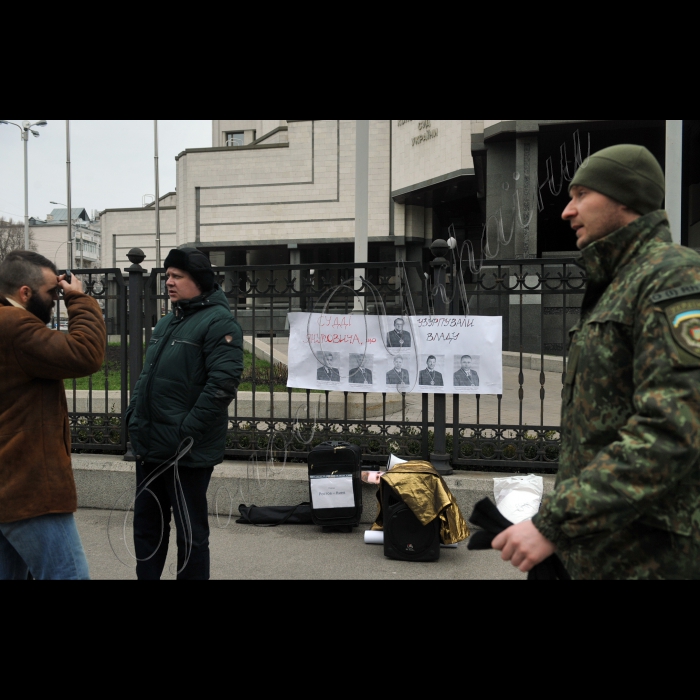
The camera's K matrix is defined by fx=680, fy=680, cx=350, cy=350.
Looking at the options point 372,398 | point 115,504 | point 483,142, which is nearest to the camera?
point 115,504

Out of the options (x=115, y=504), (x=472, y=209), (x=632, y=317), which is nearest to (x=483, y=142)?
(x=472, y=209)

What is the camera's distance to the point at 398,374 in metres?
6.11

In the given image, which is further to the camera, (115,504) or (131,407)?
(115,504)

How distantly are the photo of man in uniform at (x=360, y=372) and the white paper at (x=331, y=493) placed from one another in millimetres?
942

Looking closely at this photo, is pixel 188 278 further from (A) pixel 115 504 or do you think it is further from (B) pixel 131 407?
(A) pixel 115 504

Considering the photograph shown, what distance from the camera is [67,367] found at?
9.74 feet

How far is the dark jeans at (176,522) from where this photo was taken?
3.85m

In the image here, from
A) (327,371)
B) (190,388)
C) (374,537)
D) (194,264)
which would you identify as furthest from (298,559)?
(194,264)

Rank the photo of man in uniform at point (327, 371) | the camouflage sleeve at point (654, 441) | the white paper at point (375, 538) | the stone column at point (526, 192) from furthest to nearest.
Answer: the stone column at point (526, 192) → the photo of man in uniform at point (327, 371) → the white paper at point (375, 538) → the camouflage sleeve at point (654, 441)

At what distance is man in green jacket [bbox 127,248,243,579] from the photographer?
12.5 ft

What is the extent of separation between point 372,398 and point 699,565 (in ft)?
19.8

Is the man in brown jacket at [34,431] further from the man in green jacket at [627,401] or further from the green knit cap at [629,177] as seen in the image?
the green knit cap at [629,177]

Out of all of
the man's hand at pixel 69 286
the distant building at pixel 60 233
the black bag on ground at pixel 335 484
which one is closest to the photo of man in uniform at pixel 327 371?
the black bag on ground at pixel 335 484

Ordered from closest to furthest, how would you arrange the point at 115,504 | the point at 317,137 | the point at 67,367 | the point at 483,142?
the point at 67,367 < the point at 115,504 < the point at 483,142 < the point at 317,137
